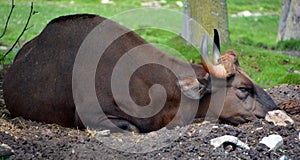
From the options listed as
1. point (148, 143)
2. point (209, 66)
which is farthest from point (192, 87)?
point (148, 143)

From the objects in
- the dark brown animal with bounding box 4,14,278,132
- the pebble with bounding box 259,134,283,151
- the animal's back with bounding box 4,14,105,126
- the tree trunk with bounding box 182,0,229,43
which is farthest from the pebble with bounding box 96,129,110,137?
the tree trunk with bounding box 182,0,229,43

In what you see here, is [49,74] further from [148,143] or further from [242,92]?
[242,92]

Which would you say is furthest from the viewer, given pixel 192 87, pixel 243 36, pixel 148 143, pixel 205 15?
pixel 243 36

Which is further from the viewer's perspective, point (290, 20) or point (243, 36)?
point (243, 36)

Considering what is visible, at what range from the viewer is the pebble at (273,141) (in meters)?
5.83

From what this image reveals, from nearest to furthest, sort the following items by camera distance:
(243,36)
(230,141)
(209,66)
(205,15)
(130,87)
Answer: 1. (230,141)
2. (209,66)
3. (130,87)
4. (205,15)
5. (243,36)

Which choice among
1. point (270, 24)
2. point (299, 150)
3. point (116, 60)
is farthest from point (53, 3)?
point (299, 150)

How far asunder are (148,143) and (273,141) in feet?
4.37

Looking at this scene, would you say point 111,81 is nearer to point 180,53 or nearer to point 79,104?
point 79,104

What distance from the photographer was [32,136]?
616cm

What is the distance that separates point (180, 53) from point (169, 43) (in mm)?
Result: 1110

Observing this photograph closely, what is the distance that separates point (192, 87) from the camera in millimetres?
6914

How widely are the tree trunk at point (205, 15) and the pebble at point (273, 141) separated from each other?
17.6ft

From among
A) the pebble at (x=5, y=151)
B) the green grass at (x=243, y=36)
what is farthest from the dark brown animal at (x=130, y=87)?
the green grass at (x=243, y=36)
